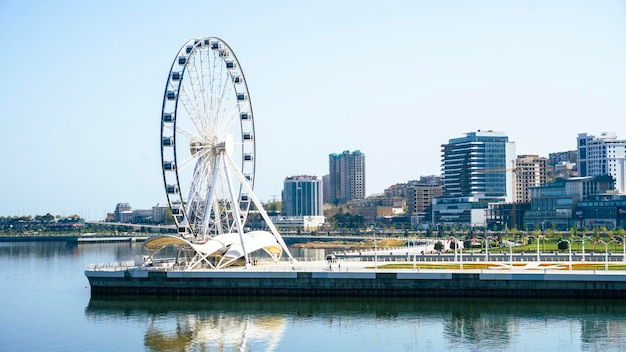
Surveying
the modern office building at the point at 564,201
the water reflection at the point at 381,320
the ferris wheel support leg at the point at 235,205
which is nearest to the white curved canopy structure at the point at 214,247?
the ferris wheel support leg at the point at 235,205

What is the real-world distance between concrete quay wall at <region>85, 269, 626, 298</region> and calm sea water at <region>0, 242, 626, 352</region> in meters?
1.45

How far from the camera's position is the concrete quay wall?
67.8 m

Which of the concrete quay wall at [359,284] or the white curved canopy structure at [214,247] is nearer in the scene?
the concrete quay wall at [359,284]

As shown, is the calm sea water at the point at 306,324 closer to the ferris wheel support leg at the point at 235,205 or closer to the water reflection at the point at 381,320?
the water reflection at the point at 381,320

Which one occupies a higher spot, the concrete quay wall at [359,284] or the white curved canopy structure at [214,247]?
the white curved canopy structure at [214,247]

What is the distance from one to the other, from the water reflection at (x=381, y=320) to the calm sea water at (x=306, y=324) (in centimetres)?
7

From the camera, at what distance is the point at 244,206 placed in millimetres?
89438

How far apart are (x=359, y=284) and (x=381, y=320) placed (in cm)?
1061

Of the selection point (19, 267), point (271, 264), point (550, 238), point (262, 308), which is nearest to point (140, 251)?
point (19, 267)

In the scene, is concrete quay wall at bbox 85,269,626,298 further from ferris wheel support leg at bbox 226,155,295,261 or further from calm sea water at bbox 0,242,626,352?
ferris wheel support leg at bbox 226,155,295,261

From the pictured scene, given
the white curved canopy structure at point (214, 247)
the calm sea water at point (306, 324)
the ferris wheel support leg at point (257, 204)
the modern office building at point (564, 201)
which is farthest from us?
the modern office building at point (564, 201)

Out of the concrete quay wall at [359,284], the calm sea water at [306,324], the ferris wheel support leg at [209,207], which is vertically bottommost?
the calm sea water at [306,324]

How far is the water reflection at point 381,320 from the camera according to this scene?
5344 cm

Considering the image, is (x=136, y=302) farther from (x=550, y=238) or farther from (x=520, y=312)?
(x=550, y=238)
